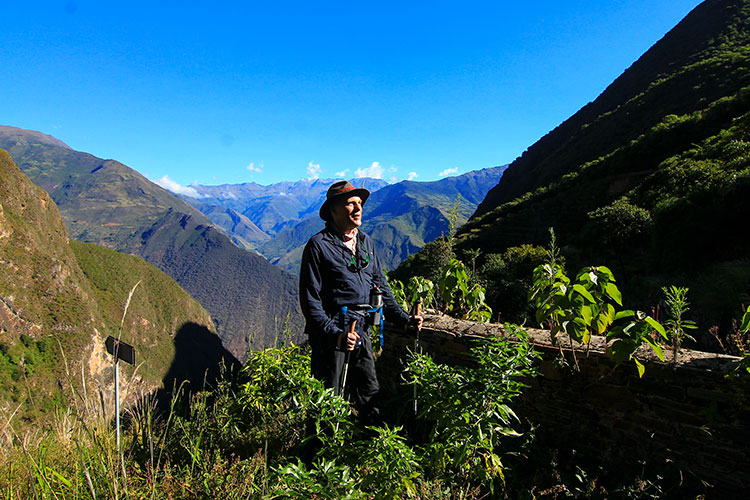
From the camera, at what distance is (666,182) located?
58.5ft

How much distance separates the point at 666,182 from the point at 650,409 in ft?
66.1

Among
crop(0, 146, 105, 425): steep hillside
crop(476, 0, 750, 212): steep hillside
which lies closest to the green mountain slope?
crop(476, 0, 750, 212): steep hillside

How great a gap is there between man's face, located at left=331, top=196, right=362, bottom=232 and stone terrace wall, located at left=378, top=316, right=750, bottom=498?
132cm

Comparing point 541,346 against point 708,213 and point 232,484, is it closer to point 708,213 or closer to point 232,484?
point 232,484

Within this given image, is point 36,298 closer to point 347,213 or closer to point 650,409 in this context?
point 347,213

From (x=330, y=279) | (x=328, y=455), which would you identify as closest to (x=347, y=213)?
(x=330, y=279)

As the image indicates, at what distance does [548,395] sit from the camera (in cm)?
303

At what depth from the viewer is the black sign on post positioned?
170 centimetres

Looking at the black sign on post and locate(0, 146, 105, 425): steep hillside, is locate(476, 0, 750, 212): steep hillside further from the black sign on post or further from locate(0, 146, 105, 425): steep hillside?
locate(0, 146, 105, 425): steep hillside

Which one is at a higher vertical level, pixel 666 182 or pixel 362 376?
pixel 666 182

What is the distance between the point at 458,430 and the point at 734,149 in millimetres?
21064

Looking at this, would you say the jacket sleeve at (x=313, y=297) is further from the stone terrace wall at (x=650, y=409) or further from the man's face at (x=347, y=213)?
the stone terrace wall at (x=650, y=409)

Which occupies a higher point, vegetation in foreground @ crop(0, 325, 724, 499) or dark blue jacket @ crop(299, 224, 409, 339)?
dark blue jacket @ crop(299, 224, 409, 339)

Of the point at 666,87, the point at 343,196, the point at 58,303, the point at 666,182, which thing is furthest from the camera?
the point at 58,303
